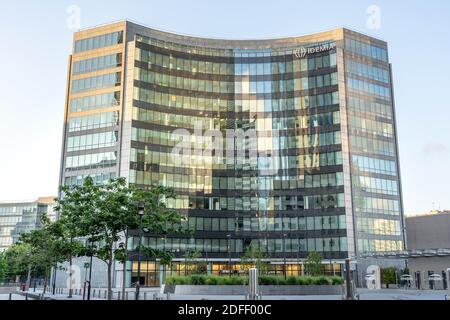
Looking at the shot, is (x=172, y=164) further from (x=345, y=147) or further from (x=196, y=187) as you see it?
(x=345, y=147)

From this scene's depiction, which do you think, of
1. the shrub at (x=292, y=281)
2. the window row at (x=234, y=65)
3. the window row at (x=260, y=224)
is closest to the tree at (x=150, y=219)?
the shrub at (x=292, y=281)

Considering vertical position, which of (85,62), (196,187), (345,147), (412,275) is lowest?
(412,275)

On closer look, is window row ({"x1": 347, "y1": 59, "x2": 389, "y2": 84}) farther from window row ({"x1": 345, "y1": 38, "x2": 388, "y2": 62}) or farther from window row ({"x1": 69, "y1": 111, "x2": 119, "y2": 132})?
window row ({"x1": 69, "y1": 111, "x2": 119, "y2": 132})

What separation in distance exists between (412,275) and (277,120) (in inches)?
1879

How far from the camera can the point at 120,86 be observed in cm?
9869

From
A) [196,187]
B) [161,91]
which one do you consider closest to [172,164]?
[196,187]

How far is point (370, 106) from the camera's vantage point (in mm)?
103875

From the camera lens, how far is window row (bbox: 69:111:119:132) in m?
97.8

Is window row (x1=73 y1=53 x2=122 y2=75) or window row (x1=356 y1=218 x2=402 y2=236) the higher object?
window row (x1=73 y1=53 x2=122 y2=75)

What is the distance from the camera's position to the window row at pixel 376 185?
326 ft

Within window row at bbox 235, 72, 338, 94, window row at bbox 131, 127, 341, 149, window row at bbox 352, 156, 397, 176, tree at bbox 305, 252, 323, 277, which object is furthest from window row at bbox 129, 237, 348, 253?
window row at bbox 235, 72, 338, 94

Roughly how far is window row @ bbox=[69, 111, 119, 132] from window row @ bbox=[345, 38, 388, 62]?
51.1 m

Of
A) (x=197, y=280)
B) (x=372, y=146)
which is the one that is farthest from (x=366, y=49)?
(x=197, y=280)

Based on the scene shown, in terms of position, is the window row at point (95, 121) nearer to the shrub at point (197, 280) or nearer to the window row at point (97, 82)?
the window row at point (97, 82)
